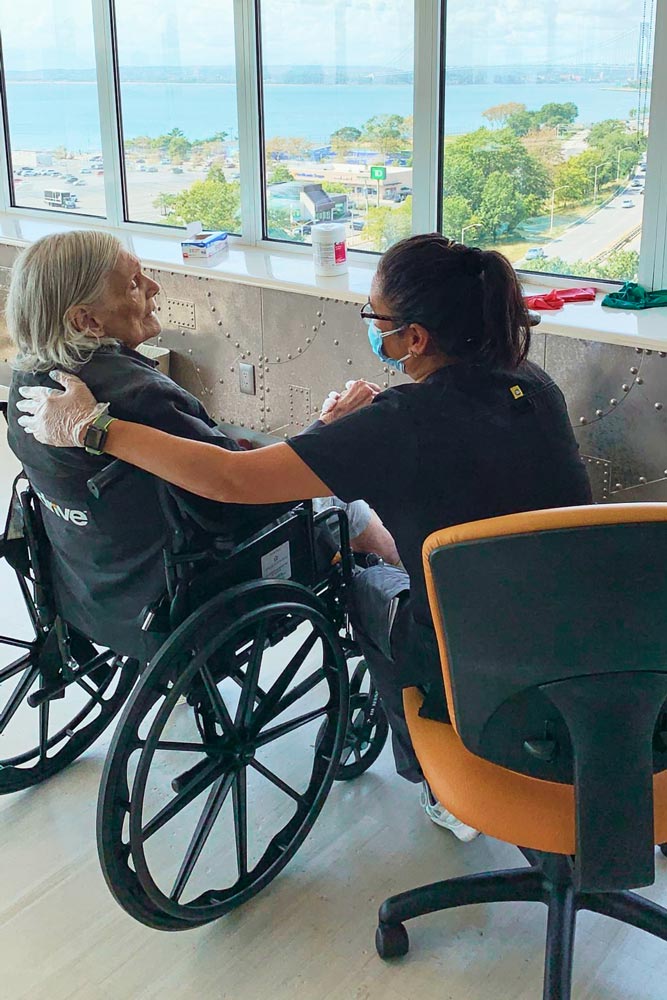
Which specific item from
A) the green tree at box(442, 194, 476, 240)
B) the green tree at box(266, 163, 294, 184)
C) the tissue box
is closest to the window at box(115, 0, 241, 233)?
the green tree at box(266, 163, 294, 184)

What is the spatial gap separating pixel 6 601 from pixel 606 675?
7.31 ft

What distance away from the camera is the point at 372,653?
181cm

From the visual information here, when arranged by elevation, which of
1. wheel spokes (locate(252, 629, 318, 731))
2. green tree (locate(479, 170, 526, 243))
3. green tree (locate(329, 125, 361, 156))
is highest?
green tree (locate(329, 125, 361, 156))

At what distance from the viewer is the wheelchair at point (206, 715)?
1604 millimetres

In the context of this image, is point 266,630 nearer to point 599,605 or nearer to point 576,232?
point 599,605

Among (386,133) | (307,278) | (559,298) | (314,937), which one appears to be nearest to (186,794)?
(314,937)

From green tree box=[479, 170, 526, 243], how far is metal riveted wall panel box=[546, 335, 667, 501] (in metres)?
0.69

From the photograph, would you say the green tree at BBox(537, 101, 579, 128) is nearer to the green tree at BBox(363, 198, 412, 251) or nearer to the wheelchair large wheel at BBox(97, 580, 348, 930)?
the green tree at BBox(363, 198, 412, 251)

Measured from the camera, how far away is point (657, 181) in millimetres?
2771

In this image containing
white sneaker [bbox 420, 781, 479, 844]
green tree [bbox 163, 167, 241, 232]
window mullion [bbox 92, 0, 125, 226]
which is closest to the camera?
white sneaker [bbox 420, 781, 479, 844]

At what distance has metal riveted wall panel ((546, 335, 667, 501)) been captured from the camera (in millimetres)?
2475

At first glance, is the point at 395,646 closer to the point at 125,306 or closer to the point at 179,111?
the point at 125,306

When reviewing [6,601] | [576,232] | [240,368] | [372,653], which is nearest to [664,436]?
[576,232]

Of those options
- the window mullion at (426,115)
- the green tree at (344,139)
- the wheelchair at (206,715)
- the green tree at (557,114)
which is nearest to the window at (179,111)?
the green tree at (344,139)
